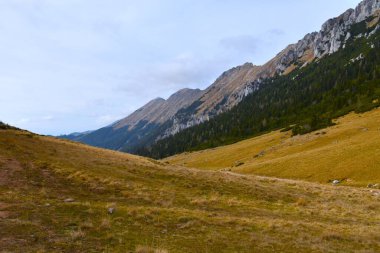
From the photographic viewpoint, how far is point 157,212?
67.8ft

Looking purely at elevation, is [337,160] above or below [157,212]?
below

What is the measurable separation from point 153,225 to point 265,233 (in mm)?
6124

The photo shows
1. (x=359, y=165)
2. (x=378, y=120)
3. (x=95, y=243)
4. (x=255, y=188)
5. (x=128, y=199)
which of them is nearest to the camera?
(x=95, y=243)

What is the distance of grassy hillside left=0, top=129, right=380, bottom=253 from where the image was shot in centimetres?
1561

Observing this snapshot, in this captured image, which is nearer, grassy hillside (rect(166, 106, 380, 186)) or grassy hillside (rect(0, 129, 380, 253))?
grassy hillside (rect(0, 129, 380, 253))

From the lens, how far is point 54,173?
28.7m

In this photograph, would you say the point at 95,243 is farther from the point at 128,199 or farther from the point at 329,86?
the point at 329,86

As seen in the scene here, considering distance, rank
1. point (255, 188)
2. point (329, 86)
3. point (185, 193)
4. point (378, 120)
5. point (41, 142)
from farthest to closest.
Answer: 1. point (329, 86)
2. point (378, 120)
3. point (41, 142)
4. point (255, 188)
5. point (185, 193)

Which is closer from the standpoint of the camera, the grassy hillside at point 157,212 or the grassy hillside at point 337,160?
the grassy hillside at point 157,212

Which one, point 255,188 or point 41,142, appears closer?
point 255,188

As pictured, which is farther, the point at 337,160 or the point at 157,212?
the point at 337,160

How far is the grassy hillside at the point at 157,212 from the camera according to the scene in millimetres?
15609

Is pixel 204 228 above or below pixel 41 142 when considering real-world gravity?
below

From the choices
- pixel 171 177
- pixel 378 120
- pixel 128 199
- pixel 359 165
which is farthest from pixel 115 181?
pixel 378 120
